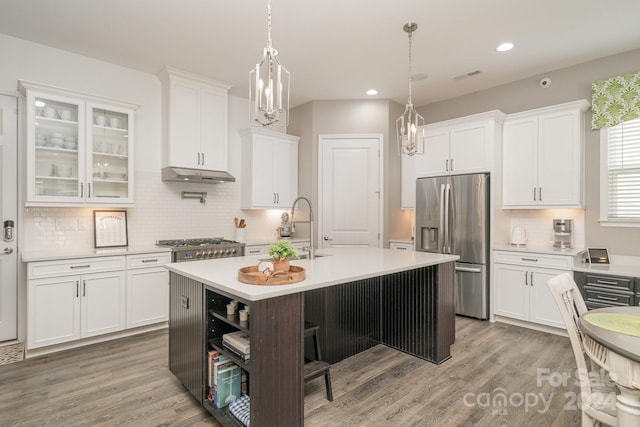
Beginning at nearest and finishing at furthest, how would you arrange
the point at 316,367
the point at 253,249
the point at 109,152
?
the point at 316,367 → the point at 109,152 → the point at 253,249

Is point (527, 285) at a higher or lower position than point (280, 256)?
lower

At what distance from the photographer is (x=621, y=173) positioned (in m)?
3.56

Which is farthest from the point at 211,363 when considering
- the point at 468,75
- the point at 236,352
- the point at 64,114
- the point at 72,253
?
the point at 468,75

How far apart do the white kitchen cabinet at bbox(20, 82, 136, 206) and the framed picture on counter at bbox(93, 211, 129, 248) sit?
0.28 meters

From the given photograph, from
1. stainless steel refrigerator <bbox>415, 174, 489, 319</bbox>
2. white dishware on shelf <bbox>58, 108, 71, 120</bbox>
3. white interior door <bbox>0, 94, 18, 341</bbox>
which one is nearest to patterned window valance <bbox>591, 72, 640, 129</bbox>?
stainless steel refrigerator <bbox>415, 174, 489, 319</bbox>

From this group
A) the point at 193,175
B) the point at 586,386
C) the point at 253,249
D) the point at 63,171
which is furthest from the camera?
the point at 253,249

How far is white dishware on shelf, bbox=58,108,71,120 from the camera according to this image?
10.9ft

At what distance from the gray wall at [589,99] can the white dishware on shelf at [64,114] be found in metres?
5.20

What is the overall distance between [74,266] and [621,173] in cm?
573

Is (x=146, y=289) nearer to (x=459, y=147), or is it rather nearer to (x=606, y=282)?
(x=459, y=147)

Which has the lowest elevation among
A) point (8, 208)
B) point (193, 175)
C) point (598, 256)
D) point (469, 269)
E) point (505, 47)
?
point (469, 269)

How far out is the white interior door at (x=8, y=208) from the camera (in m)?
3.23

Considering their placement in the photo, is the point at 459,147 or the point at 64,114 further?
the point at 459,147

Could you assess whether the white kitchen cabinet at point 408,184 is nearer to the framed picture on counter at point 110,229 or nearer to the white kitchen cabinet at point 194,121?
the white kitchen cabinet at point 194,121
